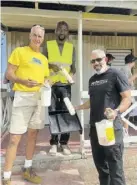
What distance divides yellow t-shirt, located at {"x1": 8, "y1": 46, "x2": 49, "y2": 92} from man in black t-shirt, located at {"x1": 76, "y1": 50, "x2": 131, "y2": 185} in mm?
839

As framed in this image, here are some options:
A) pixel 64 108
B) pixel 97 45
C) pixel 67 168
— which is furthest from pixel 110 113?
pixel 97 45

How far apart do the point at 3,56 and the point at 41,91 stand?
2791 millimetres

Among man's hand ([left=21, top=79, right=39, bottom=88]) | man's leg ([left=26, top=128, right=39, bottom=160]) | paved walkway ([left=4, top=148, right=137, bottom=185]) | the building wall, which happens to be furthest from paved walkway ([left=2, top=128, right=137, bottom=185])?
the building wall

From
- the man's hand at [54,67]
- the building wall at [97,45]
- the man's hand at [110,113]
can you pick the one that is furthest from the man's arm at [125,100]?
the building wall at [97,45]

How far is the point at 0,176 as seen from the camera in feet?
13.4

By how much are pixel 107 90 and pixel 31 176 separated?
68.0 inches

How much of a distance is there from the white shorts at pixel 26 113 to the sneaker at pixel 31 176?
64cm

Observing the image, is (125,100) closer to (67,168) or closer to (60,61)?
(60,61)

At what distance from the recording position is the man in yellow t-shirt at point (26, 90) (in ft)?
12.9

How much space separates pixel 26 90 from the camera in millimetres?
4055

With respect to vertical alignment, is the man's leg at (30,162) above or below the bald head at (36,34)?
below

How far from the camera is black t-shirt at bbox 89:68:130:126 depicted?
3.34m

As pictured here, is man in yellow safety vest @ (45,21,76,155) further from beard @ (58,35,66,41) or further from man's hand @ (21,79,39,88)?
man's hand @ (21,79,39,88)

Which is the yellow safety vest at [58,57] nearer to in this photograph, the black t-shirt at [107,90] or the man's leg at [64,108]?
the man's leg at [64,108]
